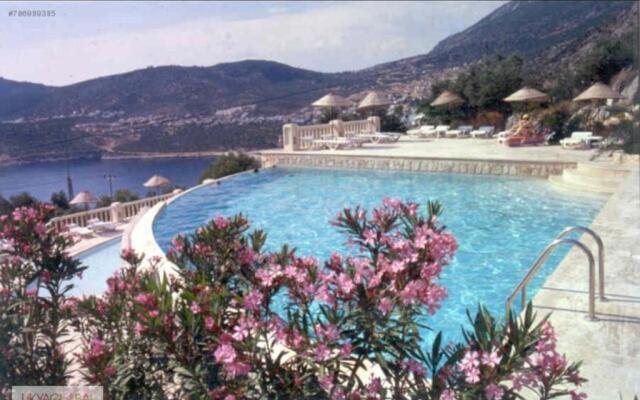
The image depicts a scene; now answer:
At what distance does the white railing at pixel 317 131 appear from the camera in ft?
60.0

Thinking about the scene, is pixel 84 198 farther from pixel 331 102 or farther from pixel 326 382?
pixel 326 382

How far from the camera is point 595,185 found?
1097 centimetres

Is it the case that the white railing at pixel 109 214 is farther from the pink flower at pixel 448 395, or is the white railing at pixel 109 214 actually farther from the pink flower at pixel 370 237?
the pink flower at pixel 448 395

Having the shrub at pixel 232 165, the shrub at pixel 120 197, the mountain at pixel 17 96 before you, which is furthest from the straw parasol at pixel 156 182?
the mountain at pixel 17 96

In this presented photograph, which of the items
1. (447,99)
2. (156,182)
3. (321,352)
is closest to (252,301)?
(321,352)

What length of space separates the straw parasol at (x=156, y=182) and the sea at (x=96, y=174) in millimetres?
244

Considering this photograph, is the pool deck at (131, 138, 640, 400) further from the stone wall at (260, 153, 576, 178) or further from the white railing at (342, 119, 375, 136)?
the white railing at (342, 119, 375, 136)

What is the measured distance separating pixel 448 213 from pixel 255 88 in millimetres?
19011

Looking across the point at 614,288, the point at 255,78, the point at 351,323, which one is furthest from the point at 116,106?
the point at 351,323

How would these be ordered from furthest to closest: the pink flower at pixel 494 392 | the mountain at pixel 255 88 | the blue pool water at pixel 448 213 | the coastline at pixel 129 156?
the mountain at pixel 255 88
the blue pool water at pixel 448 213
the coastline at pixel 129 156
the pink flower at pixel 494 392

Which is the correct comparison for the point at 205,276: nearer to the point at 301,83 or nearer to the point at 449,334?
the point at 449,334

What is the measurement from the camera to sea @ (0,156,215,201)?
653 centimetres

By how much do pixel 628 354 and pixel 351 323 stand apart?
2657 mm

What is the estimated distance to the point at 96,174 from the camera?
38.8ft
